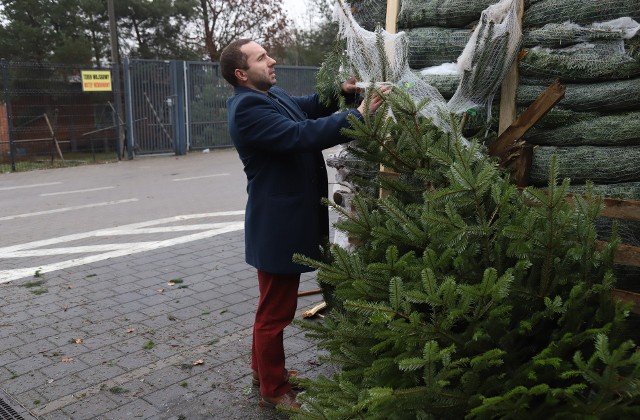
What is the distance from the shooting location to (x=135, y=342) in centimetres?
439

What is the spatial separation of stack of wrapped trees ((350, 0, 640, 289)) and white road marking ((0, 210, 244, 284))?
4812 millimetres

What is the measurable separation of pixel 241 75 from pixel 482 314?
188cm

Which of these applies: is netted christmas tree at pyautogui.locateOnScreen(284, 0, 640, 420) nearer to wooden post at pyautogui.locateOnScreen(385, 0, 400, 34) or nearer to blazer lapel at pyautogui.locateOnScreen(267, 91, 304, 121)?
blazer lapel at pyautogui.locateOnScreen(267, 91, 304, 121)

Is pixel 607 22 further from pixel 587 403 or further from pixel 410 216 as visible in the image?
pixel 587 403

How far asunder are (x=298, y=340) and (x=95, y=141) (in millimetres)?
14012

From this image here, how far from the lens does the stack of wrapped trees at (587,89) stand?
9.37 ft

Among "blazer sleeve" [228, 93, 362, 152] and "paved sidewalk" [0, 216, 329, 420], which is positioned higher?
"blazer sleeve" [228, 93, 362, 152]

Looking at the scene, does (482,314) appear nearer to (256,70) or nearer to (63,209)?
(256,70)

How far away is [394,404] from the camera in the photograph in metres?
2.01

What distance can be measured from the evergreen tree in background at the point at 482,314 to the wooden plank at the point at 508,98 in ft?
2.19

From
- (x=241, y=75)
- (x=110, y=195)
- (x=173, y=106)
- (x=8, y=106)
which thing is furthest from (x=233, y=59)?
(x=173, y=106)

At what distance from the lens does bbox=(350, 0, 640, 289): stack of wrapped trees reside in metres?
2.86

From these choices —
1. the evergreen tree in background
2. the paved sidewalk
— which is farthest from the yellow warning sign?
the evergreen tree in background

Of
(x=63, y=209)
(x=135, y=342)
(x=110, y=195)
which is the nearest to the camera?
(x=135, y=342)
